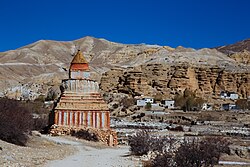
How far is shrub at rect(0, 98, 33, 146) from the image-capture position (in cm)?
1927

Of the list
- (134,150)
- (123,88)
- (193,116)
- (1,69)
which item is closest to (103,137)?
(134,150)

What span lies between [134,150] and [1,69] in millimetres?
124056

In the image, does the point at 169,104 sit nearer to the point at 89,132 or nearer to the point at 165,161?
the point at 89,132

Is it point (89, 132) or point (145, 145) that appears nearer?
point (145, 145)

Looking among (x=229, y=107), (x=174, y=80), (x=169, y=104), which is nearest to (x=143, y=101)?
(x=169, y=104)

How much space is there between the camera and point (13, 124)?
65.2 ft

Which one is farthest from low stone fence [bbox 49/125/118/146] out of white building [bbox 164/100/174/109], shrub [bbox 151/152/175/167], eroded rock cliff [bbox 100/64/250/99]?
eroded rock cliff [bbox 100/64/250/99]

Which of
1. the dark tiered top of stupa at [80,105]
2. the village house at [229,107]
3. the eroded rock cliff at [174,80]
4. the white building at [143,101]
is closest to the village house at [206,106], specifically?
the village house at [229,107]

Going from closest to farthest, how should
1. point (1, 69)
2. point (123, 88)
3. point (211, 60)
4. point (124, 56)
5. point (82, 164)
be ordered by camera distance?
point (82, 164) < point (123, 88) < point (211, 60) < point (1, 69) < point (124, 56)

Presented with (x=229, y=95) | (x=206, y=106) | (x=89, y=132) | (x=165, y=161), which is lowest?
(x=165, y=161)

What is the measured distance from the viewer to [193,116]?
6469 cm

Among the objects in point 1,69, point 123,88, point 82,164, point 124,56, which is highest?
point 124,56

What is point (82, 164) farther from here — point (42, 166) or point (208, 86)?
point (208, 86)

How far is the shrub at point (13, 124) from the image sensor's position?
19.3 m
